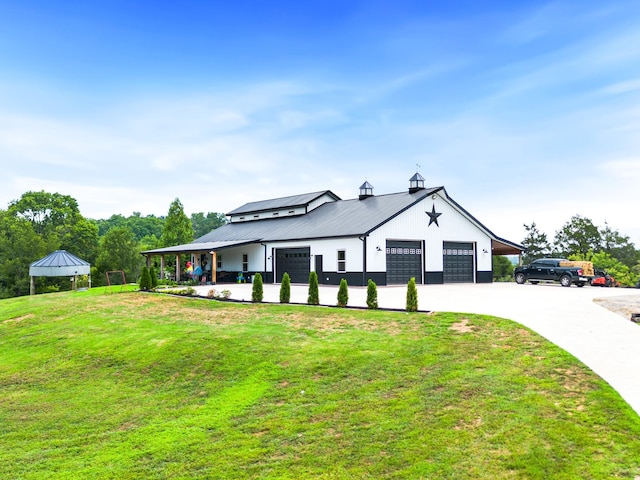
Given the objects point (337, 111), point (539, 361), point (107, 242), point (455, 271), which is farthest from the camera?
point (107, 242)

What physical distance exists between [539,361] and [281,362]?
5.51 meters

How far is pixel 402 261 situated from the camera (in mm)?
30125

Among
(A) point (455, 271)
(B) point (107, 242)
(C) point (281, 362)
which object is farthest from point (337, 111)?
(B) point (107, 242)

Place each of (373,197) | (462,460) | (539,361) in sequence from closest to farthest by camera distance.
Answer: (462,460) < (539,361) < (373,197)

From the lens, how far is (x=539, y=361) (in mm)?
9461

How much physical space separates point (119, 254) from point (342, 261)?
39.4 meters

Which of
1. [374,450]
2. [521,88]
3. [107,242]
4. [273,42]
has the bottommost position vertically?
[374,450]

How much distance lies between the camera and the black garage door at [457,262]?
32375 mm

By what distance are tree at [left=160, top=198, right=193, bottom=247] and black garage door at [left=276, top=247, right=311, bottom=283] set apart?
25238mm

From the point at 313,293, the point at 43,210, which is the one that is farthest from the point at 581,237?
the point at 43,210

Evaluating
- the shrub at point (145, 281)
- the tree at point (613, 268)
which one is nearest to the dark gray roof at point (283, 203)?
the shrub at point (145, 281)

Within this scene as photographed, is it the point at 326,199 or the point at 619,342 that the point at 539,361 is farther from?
the point at 326,199

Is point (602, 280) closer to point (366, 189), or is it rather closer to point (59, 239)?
point (366, 189)

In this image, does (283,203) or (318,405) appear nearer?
(318,405)
